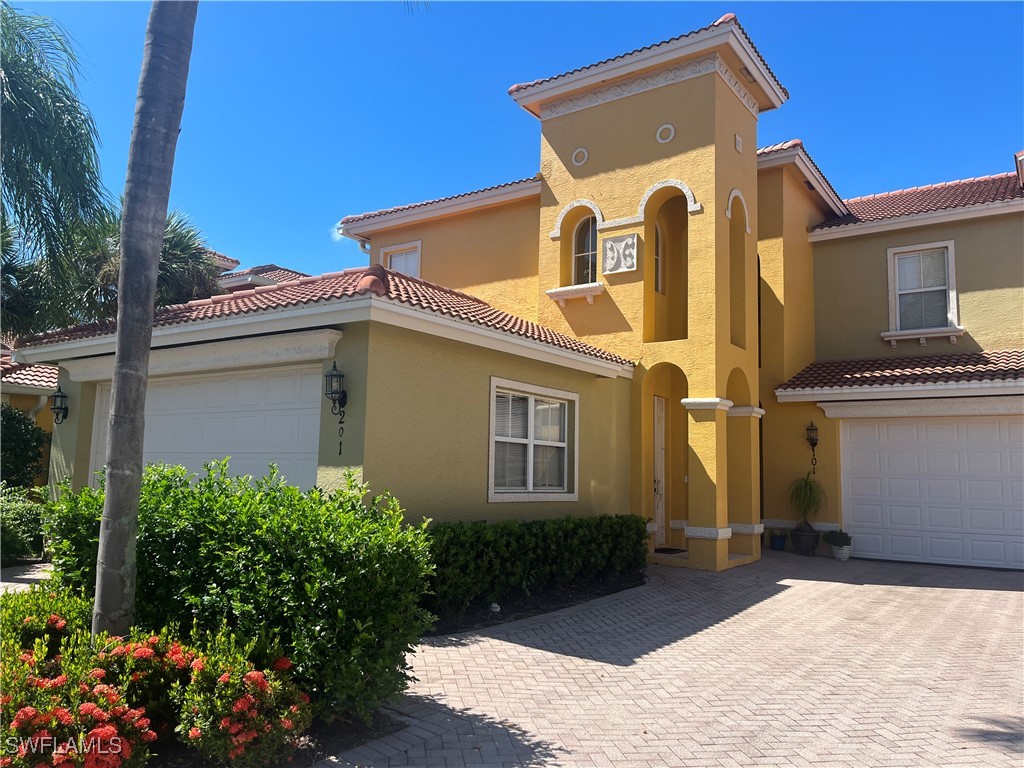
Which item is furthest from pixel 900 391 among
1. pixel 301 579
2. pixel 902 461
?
pixel 301 579

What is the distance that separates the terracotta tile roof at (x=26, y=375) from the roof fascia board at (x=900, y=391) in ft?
50.9

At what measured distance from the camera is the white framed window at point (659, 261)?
13688mm

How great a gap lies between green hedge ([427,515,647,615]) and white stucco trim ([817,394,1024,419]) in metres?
5.55

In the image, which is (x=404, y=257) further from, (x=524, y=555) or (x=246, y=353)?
(x=524, y=555)

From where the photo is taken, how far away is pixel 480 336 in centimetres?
925

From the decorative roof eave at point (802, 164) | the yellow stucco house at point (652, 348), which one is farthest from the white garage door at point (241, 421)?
the decorative roof eave at point (802, 164)

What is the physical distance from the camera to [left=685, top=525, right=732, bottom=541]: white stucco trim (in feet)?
39.1

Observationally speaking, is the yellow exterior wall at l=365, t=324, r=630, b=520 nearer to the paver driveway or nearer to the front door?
the paver driveway

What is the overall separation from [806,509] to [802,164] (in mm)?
7038

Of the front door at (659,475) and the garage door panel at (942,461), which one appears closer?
the garage door panel at (942,461)

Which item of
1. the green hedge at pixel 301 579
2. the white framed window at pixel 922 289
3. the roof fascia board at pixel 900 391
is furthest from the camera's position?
the white framed window at pixel 922 289

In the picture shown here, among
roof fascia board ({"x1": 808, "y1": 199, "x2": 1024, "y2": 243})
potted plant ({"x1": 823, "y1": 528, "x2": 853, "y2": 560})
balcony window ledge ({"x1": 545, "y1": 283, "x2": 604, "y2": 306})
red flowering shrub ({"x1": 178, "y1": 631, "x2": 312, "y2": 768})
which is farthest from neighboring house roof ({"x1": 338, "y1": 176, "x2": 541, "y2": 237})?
red flowering shrub ({"x1": 178, "y1": 631, "x2": 312, "y2": 768})

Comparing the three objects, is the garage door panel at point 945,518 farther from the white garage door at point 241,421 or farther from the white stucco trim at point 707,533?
the white garage door at point 241,421

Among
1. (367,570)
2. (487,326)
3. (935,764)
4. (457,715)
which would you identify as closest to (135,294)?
(367,570)
